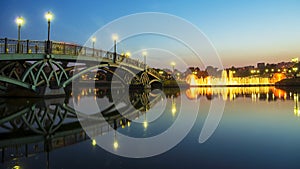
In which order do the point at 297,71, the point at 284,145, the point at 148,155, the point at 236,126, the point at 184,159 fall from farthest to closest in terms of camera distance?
1. the point at 297,71
2. the point at 236,126
3. the point at 284,145
4. the point at 148,155
5. the point at 184,159

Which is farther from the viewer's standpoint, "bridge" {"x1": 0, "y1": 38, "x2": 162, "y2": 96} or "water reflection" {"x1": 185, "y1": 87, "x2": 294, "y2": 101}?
"water reflection" {"x1": 185, "y1": 87, "x2": 294, "y2": 101}

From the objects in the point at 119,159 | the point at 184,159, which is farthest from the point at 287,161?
the point at 119,159

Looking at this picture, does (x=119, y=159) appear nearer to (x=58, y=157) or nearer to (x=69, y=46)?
(x=58, y=157)

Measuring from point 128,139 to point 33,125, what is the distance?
17.5ft

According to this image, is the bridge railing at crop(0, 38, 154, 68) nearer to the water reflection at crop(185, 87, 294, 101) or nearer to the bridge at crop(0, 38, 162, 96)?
the bridge at crop(0, 38, 162, 96)

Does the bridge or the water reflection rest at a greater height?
the bridge

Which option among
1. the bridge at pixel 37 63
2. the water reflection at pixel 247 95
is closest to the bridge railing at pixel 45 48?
the bridge at pixel 37 63

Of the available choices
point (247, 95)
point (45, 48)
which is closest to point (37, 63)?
point (45, 48)

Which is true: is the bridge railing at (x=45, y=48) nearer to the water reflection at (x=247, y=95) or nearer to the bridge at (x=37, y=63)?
the bridge at (x=37, y=63)

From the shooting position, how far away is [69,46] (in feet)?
92.5

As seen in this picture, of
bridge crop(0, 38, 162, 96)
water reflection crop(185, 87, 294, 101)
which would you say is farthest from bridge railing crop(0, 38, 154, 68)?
water reflection crop(185, 87, 294, 101)

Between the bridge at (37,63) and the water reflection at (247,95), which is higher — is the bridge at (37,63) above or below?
above

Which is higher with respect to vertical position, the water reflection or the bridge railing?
the bridge railing

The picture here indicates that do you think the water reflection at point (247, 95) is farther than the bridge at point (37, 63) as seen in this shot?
Yes
